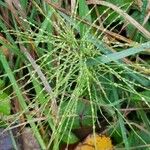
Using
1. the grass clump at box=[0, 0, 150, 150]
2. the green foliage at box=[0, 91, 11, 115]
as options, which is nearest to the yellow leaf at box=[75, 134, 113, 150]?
the grass clump at box=[0, 0, 150, 150]

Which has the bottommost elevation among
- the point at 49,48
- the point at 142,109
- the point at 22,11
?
the point at 142,109

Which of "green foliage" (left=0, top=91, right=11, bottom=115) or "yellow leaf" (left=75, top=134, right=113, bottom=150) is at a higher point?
"green foliage" (left=0, top=91, right=11, bottom=115)

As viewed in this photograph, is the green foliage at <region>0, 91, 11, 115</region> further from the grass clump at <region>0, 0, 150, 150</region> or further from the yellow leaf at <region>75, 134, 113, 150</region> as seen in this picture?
the yellow leaf at <region>75, 134, 113, 150</region>

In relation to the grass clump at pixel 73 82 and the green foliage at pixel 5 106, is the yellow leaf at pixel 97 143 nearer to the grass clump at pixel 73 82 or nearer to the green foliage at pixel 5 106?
the grass clump at pixel 73 82

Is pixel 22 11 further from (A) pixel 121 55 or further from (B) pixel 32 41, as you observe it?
(A) pixel 121 55

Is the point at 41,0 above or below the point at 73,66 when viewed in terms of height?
above

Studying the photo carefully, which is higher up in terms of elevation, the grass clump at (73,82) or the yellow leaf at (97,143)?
the grass clump at (73,82)

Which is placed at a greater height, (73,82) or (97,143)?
(73,82)

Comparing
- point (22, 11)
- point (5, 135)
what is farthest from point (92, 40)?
point (5, 135)

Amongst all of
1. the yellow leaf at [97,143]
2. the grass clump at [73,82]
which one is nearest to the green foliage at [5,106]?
the grass clump at [73,82]

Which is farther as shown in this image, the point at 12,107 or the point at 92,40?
the point at 12,107

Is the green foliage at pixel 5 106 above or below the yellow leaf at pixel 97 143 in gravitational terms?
above
